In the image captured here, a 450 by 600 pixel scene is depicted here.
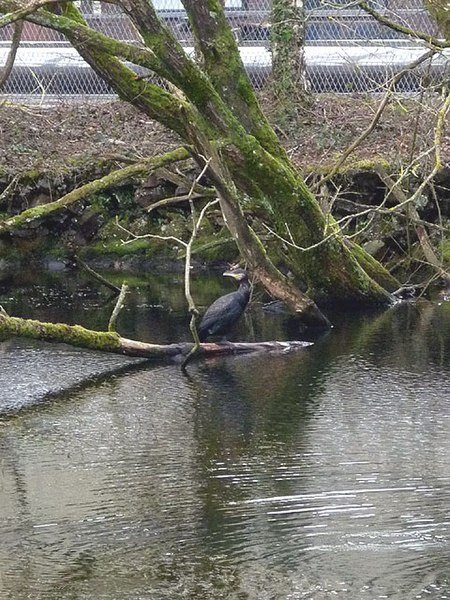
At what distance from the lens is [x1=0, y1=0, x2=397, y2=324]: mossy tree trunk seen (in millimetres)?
12094

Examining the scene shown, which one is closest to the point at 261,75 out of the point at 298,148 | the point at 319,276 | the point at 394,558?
the point at 298,148

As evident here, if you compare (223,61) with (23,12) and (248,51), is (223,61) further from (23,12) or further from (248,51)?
(248,51)

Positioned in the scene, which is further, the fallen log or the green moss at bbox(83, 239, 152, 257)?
the green moss at bbox(83, 239, 152, 257)

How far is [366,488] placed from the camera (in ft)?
24.5

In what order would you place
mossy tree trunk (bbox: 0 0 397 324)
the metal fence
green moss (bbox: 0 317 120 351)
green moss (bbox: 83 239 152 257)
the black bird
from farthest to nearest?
green moss (bbox: 83 239 152 257), the metal fence, the black bird, mossy tree trunk (bbox: 0 0 397 324), green moss (bbox: 0 317 120 351)

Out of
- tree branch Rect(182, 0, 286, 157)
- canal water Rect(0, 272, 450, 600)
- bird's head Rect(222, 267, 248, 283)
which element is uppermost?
tree branch Rect(182, 0, 286, 157)

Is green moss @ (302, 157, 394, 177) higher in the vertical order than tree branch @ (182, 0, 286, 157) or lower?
lower

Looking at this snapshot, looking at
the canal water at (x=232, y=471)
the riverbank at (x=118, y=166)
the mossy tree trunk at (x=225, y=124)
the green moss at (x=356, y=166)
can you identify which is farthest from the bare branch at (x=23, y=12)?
the riverbank at (x=118, y=166)

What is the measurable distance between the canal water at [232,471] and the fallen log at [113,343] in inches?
7.2

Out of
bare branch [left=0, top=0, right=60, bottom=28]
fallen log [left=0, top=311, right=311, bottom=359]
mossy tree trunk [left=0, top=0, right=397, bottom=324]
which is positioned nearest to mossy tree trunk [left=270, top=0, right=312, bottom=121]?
mossy tree trunk [left=0, top=0, right=397, bottom=324]

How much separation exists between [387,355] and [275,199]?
2.57m

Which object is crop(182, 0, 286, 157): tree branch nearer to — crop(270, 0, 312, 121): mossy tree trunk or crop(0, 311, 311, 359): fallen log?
crop(0, 311, 311, 359): fallen log

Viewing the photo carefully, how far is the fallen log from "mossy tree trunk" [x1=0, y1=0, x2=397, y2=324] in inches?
43.6

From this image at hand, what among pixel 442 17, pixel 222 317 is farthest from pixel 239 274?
pixel 442 17
